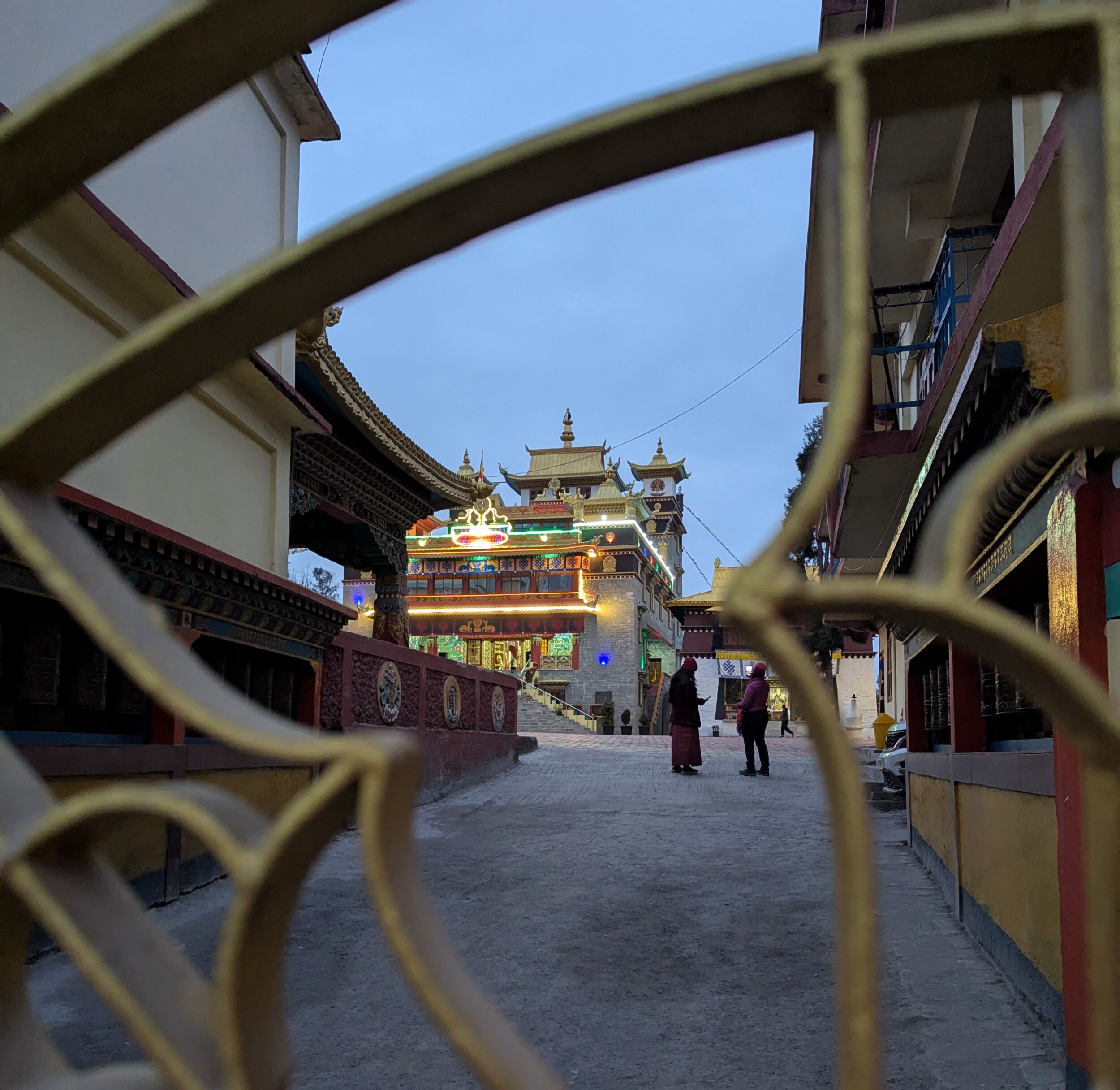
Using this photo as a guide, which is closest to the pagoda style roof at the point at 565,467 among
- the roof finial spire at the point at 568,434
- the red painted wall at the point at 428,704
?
the roof finial spire at the point at 568,434

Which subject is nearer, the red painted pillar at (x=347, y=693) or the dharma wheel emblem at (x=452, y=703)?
the red painted pillar at (x=347, y=693)

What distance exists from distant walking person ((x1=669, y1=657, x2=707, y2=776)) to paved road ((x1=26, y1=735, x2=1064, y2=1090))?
4012 mm

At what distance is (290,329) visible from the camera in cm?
131

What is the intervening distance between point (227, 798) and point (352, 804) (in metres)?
0.19

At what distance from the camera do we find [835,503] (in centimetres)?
1015

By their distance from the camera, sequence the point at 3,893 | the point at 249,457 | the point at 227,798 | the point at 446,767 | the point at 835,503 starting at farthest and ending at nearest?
the point at 446,767, the point at 835,503, the point at 249,457, the point at 3,893, the point at 227,798

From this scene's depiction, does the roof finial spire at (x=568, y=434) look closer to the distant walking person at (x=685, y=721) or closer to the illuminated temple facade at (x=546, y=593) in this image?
the illuminated temple facade at (x=546, y=593)

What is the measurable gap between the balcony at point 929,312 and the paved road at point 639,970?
3.32 m

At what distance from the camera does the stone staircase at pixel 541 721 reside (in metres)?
26.5

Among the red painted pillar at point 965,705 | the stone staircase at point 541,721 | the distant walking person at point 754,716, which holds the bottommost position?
the stone staircase at point 541,721

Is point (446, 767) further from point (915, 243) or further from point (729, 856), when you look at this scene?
point (915, 243)

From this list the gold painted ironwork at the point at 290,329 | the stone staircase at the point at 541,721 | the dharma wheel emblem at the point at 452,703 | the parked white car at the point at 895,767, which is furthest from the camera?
the stone staircase at the point at 541,721

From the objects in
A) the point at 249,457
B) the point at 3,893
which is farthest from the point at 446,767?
the point at 3,893

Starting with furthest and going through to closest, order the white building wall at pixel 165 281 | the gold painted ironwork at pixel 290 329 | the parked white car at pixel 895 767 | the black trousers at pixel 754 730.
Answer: the black trousers at pixel 754 730 → the parked white car at pixel 895 767 → the white building wall at pixel 165 281 → the gold painted ironwork at pixel 290 329
